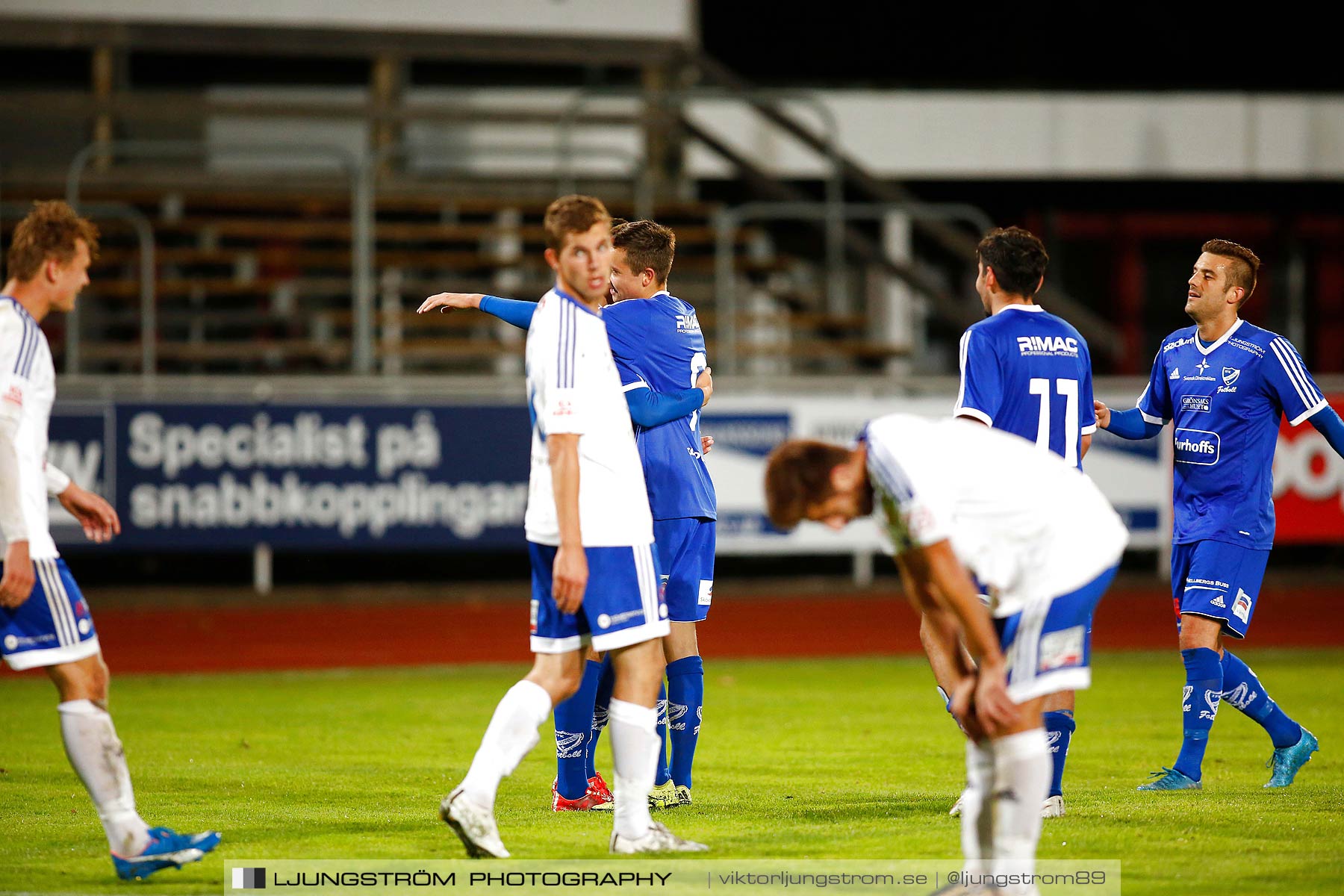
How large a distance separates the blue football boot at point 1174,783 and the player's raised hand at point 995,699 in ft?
9.27

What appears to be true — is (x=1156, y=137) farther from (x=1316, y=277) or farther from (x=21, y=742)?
(x=21, y=742)

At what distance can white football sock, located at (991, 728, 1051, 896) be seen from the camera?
14.9 feet

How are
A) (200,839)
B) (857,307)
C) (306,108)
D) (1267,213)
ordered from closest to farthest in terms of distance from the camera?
(200,839) < (306,108) < (857,307) < (1267,213)

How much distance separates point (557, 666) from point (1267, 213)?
23220 mm

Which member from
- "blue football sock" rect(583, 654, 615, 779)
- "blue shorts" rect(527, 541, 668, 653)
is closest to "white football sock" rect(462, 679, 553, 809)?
"blue shorts" rect(527, 541, 668, 653)

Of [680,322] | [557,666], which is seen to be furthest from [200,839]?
[680,322]

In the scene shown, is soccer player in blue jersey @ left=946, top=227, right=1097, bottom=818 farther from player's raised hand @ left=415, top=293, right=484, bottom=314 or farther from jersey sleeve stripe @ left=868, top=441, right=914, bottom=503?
player's raised hand @ left=415, top=293, right=484, bottom=314

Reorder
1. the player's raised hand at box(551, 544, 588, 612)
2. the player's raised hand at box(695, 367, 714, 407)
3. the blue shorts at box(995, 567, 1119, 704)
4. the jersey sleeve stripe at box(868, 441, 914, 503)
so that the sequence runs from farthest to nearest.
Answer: the player's raised hand at box(695, 367, 714, 407)
the player's raised hand at box(551, 544, 588, 612)
the blue shorts at box(995, 567, 1119, 704)
the jersey sleeve stripe at box(868, 441, 914, 503)

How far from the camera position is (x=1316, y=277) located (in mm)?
26375

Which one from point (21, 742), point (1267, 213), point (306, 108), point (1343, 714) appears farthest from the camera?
point (1267, 213)

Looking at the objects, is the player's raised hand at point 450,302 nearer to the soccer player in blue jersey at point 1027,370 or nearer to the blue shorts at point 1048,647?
the soccer player in blue jersey at point 1027,370

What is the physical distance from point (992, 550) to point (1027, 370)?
1.87m

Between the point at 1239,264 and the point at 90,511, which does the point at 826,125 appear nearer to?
the point at 1239,264

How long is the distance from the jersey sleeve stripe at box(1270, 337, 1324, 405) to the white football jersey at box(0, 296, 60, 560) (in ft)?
17.3
